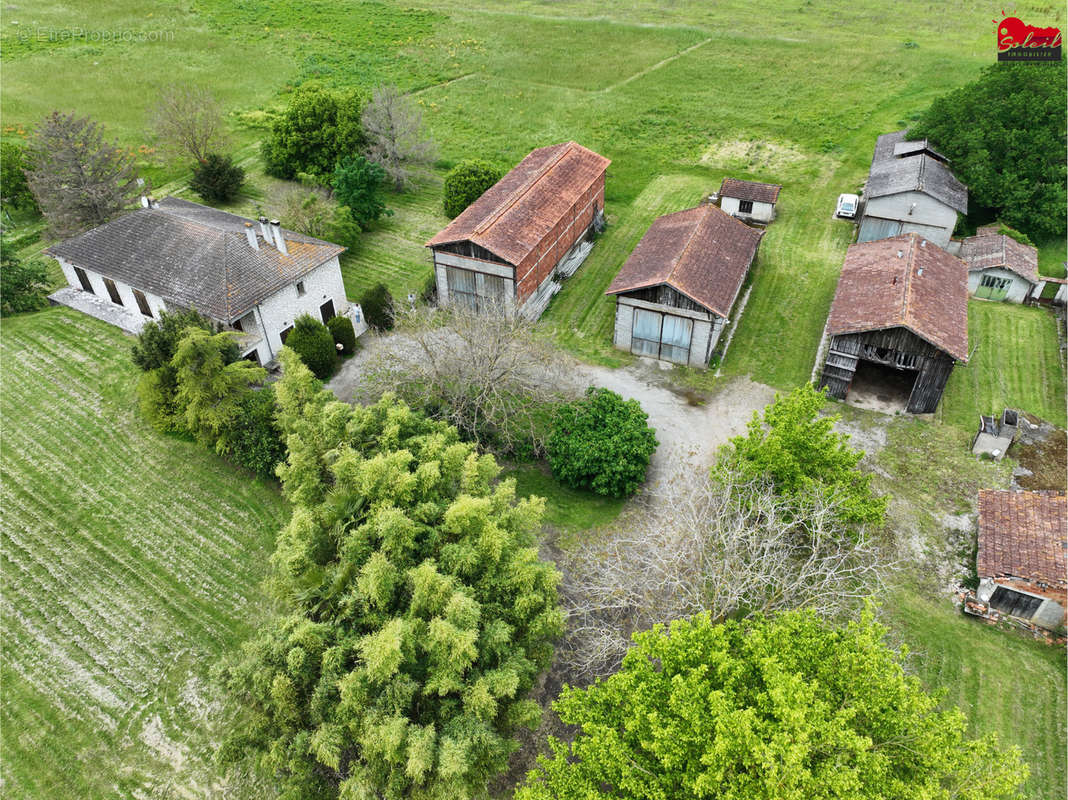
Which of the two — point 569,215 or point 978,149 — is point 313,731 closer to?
point 569,215

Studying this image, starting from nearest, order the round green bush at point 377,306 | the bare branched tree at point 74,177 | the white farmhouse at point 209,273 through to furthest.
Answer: the white farmhouse at point 209,273, the round green bush at point 377,306, the bare branched tree at point 74,177

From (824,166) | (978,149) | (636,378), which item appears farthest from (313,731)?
(824,166)

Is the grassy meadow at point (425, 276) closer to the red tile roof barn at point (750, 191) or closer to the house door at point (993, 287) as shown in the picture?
the house door at point (993, 287)

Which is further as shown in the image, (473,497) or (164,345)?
(164,345)

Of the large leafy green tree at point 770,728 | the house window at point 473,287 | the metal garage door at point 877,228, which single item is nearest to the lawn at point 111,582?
the large leafy green tree at point 770,728

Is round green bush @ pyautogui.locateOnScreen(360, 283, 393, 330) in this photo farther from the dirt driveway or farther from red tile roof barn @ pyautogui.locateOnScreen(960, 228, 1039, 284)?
red tile roof barn @ pyautogui.locateOnScreen(960, 228, 1039, 284)

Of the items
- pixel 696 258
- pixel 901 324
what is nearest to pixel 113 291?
pixel 696 258
